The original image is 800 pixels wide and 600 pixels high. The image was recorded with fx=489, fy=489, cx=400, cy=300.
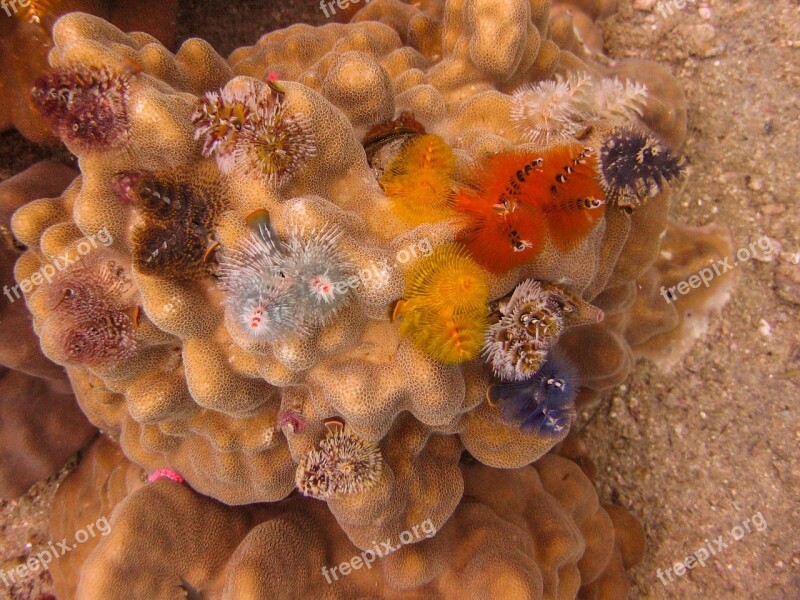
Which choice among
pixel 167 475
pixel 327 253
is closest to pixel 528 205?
pixel 327 253

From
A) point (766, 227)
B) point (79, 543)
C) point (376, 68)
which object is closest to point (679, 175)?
point (376, 68)

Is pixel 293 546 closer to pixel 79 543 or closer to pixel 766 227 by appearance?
pixel 79 543

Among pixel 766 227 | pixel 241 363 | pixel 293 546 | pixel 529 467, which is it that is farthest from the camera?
pixel 766 227

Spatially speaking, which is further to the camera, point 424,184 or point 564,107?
point 564,107
